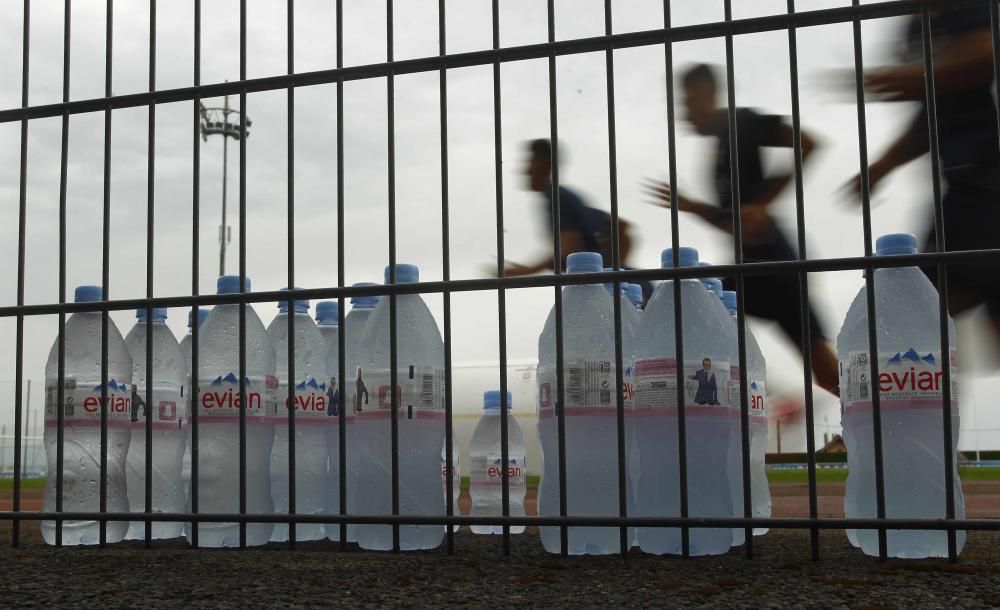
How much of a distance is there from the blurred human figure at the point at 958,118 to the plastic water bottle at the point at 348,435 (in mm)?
7524

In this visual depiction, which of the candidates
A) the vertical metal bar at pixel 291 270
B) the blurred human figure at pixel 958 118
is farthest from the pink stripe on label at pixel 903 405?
the blurred human figure at pixel 958 118

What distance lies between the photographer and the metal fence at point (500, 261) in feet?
7.86

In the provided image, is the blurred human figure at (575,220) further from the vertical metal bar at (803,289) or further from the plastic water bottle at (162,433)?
the vertical metal bar at (803,289)

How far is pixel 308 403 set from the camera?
3150 mm

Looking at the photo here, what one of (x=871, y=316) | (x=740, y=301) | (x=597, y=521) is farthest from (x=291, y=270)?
(x=871, y=316)

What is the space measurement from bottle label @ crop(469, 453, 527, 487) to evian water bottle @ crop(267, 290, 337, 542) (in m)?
0.54

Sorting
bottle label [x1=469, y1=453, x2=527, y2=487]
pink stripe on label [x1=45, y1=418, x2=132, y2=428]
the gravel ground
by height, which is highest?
pink stripe on label [x1=45, y1=418, x2=132, y2=428]

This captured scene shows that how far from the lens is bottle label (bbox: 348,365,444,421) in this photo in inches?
110

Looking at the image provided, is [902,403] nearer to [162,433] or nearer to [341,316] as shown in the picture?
[341,316]

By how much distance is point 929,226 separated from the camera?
28.0 ft

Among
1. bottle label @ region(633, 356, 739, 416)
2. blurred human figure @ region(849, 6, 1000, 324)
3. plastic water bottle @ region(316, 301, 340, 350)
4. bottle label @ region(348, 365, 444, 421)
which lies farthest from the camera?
blurred human figure @ region(849, 6, 1000, 324)

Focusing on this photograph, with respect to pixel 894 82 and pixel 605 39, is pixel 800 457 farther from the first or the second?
pixel 605 39

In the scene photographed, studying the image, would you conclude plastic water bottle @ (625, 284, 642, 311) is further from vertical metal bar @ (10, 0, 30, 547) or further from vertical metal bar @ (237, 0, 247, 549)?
vertical metal bar @ (10, 0, 30, 547)

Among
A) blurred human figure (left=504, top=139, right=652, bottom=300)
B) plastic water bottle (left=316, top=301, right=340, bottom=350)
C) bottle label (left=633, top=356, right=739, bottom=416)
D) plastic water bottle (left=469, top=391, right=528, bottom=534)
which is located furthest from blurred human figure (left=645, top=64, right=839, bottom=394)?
bottle label (left=633, top=356, right=739, bottom=416)
